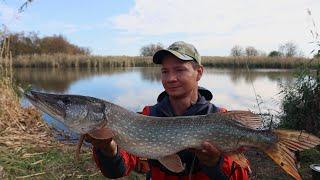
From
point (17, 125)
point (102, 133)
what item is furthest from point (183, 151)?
point (17, 125)

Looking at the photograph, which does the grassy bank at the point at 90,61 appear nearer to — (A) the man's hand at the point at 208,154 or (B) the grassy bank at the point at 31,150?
(B) the grassy bank at the point at 31,150

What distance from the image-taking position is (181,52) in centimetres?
267

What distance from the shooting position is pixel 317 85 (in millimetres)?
6254

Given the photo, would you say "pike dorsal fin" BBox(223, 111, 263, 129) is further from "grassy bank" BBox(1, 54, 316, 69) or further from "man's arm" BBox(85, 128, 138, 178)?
"grassy bank" BBox(1, 54, 316, 69)

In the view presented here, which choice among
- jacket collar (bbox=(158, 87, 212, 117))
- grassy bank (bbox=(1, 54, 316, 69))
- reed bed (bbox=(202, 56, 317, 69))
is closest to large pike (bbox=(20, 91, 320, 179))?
jacket collar (bbox=(158, 87, 212, 117))

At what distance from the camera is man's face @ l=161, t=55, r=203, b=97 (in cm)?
263

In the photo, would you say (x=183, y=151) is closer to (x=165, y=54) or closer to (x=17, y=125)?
(x=165, y=54)

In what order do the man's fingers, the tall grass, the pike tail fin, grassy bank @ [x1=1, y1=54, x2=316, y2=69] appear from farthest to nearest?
grassy bank @ [x1=1, y1=54, x2=316, y2=69]
the tall grass
the man's fingers
the pike tail fin

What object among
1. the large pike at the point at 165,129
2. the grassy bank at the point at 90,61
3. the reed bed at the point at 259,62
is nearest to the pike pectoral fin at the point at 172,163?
the large pike at the point at 165,129

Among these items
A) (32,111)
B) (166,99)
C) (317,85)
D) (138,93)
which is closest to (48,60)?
(138,93)

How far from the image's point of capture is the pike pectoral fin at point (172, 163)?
2377 millimetres

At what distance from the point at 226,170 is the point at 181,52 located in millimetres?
793

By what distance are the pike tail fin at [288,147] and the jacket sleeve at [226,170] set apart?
0.30 meters

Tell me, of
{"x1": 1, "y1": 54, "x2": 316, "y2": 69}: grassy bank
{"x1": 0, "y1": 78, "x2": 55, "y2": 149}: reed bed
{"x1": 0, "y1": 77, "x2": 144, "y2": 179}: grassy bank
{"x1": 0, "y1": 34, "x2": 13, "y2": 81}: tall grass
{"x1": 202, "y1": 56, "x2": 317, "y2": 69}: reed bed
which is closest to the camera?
{"x1": 0, "y1": 77, "x2": 144, "y2": 179}: grassy bank
